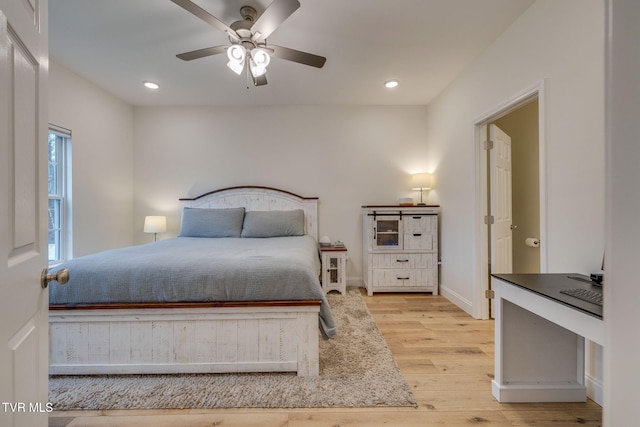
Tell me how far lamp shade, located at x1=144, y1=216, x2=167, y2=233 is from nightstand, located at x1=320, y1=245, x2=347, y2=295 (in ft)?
6.95

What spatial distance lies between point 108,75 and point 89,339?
276cm

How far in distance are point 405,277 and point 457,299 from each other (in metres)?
0.64

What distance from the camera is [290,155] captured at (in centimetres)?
393

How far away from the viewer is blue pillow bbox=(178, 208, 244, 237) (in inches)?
133

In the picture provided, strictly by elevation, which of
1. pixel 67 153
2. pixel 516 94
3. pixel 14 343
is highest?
pixel 516 94

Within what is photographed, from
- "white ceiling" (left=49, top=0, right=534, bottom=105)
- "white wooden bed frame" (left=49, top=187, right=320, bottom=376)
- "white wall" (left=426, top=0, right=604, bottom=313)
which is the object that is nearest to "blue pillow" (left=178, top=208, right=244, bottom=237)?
"white ceiling" (left=49, top=0, right=534, bottom=105)

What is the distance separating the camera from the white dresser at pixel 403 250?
11.6 ft

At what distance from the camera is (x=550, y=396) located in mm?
1554

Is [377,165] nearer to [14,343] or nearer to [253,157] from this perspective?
[253,157]

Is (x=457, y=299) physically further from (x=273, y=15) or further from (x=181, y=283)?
(x=273, y=15)

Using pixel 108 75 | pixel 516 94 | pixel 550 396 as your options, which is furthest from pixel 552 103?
pixel 108 75

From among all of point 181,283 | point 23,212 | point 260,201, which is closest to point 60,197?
point 260,201

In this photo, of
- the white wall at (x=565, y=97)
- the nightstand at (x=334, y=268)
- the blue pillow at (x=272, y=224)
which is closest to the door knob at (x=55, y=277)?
the white wall at (x=565, y=97)

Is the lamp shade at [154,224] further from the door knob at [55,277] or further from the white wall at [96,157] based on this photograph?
the door knob at [55,277]
